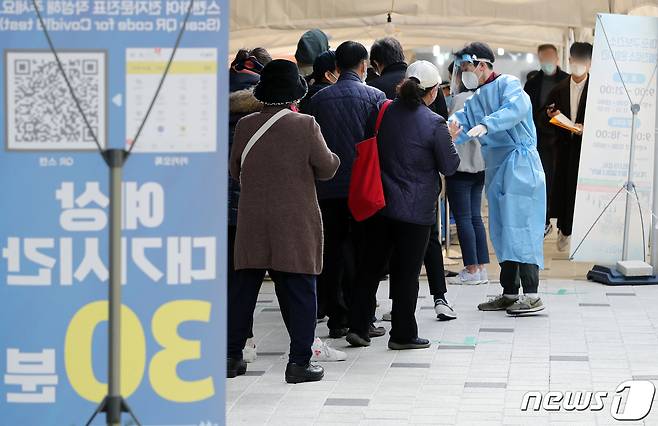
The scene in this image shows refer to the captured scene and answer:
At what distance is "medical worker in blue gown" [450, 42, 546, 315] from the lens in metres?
8.43

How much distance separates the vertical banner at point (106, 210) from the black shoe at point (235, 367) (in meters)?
2.87

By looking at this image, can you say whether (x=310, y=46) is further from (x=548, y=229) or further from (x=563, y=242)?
(x=548, y=229)

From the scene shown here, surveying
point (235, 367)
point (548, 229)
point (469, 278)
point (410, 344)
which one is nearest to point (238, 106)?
point (235, 367)

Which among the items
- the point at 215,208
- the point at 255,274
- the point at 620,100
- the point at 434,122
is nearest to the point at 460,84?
the point at 620,100

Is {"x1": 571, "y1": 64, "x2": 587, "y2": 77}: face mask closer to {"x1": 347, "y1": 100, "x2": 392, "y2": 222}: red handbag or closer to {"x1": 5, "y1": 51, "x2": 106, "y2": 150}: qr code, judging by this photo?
A: {"x1": 347, "y1": 100, "x2": 392, "y2": 222}: red handbag

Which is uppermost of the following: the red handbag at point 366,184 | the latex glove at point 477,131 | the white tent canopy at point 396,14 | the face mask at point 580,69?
the white tent canopy at point 396,14

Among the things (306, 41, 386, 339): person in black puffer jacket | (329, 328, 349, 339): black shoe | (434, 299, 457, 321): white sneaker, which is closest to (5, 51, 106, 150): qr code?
(306, 41, 386, 339): person in black puffer jacket

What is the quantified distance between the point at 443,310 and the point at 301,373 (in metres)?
2.17

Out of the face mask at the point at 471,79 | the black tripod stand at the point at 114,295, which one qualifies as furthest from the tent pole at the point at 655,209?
the black tripod stand at the point at 114,295

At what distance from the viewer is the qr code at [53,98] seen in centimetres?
371

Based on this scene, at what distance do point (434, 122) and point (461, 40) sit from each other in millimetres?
7831

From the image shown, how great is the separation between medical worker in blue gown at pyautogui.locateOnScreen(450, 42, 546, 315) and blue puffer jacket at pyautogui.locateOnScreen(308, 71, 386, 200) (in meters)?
0.95

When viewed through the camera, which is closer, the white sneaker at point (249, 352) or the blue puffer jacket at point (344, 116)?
the white sneaker at point (249, 352)

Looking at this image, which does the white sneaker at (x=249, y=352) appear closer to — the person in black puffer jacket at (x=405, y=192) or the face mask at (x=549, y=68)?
the person in black puffer jacket at (x=405, y=192)
